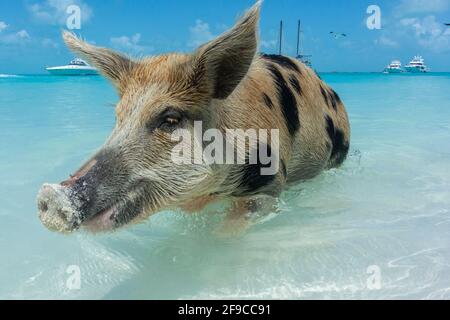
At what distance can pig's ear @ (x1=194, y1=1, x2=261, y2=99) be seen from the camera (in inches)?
122

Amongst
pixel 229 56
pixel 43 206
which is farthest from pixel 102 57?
pixel 43 206

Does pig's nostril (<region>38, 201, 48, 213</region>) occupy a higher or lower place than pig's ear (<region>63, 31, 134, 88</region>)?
lower

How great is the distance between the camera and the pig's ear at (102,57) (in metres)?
3.58

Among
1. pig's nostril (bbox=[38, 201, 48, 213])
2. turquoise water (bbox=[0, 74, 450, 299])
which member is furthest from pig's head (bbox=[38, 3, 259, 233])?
turquoise water (bbox=[0, 74, 450, 299])

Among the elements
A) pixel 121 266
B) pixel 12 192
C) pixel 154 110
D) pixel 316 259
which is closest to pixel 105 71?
pixel 154 110

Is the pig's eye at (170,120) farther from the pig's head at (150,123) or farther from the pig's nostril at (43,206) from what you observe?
the pig's nostril at (43,206)

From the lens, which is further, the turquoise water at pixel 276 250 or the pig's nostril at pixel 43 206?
the turquoise water at pixel 276 250

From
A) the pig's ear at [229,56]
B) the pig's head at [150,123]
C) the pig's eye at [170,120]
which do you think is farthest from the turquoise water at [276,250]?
the pig's ear at [229,56]

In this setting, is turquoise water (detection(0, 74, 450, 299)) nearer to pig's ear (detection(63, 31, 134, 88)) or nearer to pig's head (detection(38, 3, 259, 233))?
pig's head (detection(38, 3, 259, 233))

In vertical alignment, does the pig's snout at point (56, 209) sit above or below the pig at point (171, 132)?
below

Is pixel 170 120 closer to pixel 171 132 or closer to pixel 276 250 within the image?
pixel 171 132

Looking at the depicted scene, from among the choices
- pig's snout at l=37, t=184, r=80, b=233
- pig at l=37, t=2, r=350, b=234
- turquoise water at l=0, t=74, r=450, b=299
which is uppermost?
Result: pig at l=37, t=2, r=350, b=234
